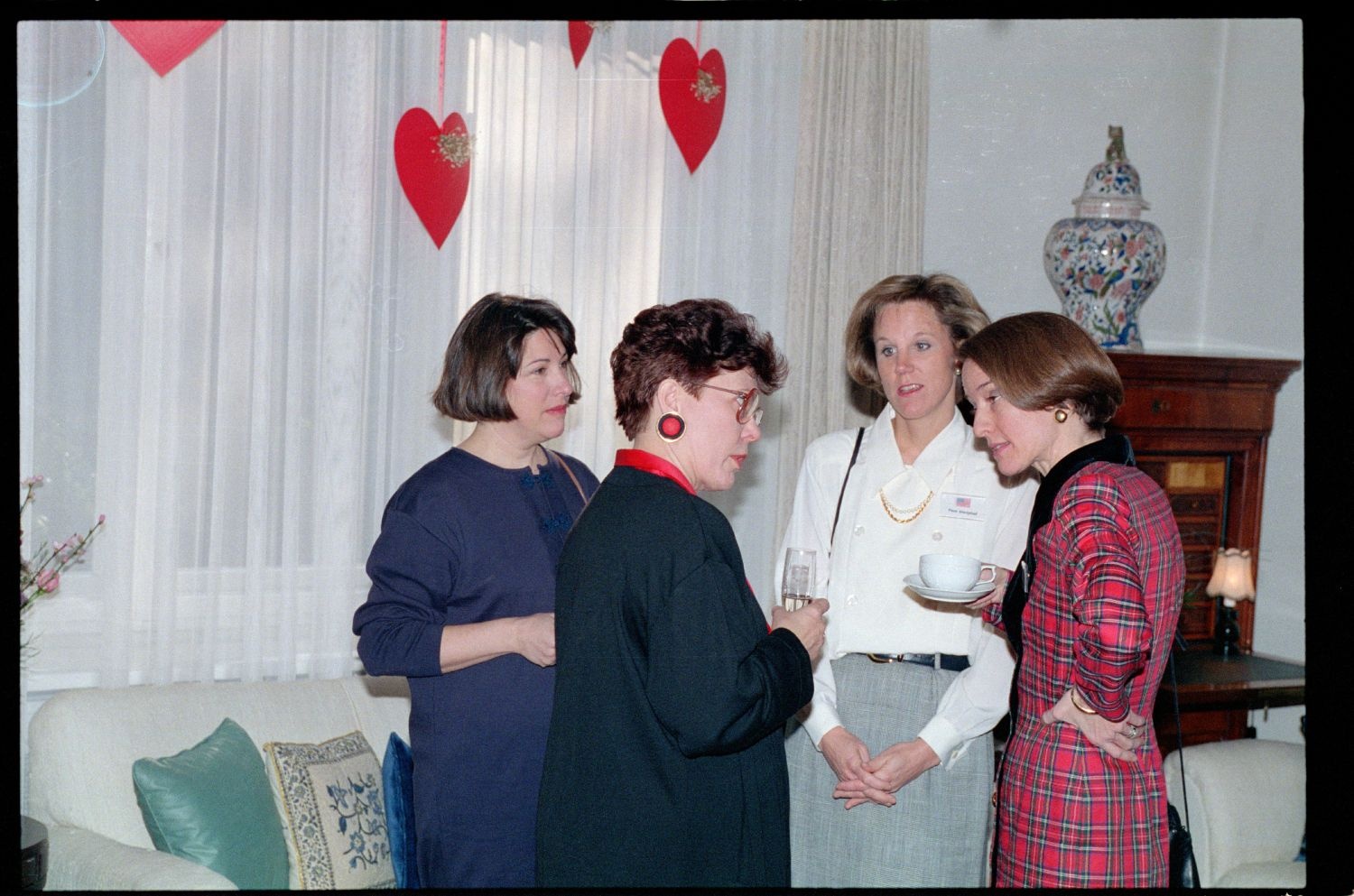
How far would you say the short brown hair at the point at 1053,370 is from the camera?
2.14 meters

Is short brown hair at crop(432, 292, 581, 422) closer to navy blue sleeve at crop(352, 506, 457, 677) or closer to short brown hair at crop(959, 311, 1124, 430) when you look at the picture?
navy blue sleeve at crop(352, 506, 457, 677)

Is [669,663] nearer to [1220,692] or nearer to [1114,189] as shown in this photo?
[1220,692]

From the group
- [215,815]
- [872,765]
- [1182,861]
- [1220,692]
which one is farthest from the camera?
[1220,692]

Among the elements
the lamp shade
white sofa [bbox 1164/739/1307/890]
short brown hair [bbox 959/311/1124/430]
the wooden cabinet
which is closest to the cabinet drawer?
the wooden cabinet

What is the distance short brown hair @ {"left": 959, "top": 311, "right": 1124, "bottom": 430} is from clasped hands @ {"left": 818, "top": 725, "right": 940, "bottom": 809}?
2.35 feet

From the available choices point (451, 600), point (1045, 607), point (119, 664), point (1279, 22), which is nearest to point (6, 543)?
point (119, 664)

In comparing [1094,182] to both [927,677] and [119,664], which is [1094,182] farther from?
[119,664]

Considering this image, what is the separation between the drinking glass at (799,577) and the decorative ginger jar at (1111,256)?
7.46 feet

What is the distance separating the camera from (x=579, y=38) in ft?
12.0

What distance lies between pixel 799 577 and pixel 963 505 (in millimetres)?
587

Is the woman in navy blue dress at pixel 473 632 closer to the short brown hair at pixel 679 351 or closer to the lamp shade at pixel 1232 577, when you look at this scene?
the short brown hair at pixel 679 351

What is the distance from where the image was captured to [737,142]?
12.8 ft

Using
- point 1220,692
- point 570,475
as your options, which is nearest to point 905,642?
point 570,475

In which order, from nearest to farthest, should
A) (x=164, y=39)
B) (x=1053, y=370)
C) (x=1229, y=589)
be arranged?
(x=1053, y=370) < (x=164, y=39) < (x=1229, y=589)
